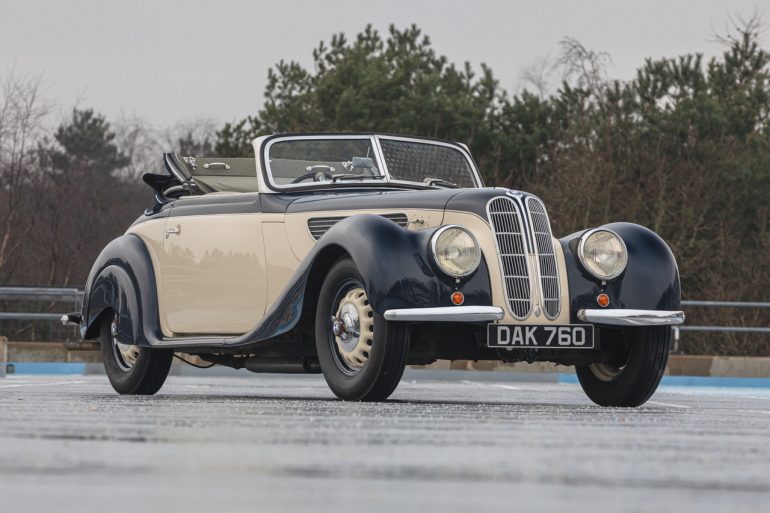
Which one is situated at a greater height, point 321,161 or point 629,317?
point 321,161

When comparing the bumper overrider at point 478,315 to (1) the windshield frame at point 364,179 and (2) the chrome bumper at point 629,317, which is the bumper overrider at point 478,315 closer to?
(2) the chrome bumper at point 629,317

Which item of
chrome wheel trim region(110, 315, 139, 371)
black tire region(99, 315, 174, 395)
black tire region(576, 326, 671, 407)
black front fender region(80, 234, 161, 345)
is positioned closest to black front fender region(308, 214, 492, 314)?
black tire region(576, 326, 671, 407)

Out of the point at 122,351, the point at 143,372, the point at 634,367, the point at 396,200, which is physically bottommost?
the point at 143,372

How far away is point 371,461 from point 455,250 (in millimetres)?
4000

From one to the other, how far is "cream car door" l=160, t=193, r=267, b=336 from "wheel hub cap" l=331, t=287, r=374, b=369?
3.50 feet

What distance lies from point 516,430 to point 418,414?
111 centimetres

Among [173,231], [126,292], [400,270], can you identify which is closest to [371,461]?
[400,270]

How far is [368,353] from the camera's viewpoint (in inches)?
340

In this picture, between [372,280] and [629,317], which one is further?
[629,317]

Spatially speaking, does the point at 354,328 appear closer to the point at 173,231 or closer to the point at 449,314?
the point at 449,314

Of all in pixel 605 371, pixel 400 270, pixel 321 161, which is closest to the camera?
pixel 400 270

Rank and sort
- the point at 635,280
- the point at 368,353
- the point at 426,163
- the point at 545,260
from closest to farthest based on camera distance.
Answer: the point at 368,353
the point at 545,260
the point at 635,280
the point at 426,163

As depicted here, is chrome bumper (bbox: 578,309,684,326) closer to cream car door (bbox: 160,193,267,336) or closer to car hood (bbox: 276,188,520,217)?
car hood (bbox: 276,188,520,217)

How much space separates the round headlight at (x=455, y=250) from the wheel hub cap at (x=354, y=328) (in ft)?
1.64
